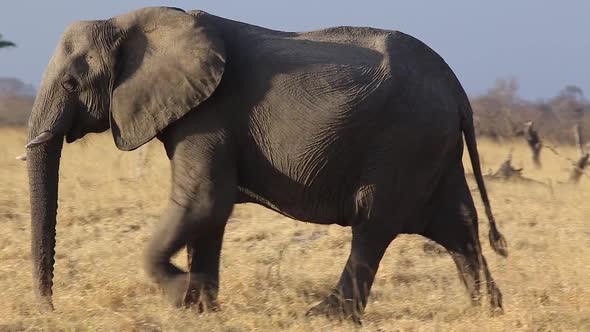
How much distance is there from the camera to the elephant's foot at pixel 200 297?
5699 mm

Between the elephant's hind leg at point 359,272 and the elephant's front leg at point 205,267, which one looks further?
the elephant's hind leg at point 359,272

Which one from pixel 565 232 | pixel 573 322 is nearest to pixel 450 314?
pixel 573 322

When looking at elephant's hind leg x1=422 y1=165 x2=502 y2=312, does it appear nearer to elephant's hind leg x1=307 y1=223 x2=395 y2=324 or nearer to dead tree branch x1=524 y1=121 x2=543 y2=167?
elephant's hind leg x1=307 y1=223 x2=395 y2=324

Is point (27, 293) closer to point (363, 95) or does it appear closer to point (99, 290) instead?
point (99, 290)

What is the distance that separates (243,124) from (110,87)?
0.69 m

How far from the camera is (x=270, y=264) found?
24.4 feet

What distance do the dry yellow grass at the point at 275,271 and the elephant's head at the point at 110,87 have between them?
627mm

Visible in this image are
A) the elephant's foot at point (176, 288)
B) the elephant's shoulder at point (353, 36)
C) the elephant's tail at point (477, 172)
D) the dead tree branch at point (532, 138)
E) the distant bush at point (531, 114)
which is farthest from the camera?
the distant bush at point (531, 114)

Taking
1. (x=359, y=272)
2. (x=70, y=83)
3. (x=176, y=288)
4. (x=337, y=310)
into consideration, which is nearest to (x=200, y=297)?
(x=176, y=288)

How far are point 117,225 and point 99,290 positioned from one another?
221 centimetres

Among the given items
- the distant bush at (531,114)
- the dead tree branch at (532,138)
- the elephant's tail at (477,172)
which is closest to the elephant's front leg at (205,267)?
the elephant's tail at (477,172)

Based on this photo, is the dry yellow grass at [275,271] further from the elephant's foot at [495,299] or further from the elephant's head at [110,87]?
the elephant's head at [110,87]

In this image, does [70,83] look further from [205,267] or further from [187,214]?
[205,267]

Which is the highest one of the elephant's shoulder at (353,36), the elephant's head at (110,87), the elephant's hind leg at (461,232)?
the elephant's shoulder at (353,36)
